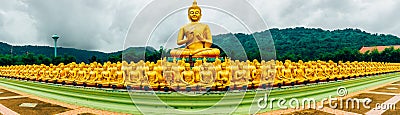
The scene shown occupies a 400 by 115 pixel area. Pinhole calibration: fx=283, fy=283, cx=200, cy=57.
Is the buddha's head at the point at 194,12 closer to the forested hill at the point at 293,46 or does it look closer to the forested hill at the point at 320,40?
the forested hill at the point at 293,46

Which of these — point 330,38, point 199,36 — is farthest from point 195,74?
point 330,38

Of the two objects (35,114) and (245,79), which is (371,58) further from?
(35,114)

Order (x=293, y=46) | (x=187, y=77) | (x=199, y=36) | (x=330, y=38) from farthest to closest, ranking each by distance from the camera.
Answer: (x=330, y=38), (x=293, y=46), (x=199, y=36), (x=187, y=77)

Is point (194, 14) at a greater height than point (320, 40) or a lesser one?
lesser

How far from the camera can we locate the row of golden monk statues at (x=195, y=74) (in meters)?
6.46

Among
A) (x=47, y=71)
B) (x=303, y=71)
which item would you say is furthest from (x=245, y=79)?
(x=47, y=71)

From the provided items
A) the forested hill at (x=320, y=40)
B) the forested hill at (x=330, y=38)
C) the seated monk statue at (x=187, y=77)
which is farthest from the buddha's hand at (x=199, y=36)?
the forested hill at (x=330, y=38)

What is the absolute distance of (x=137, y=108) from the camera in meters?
5.93

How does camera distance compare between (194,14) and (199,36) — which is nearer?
(199,36)

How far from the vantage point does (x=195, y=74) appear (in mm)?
6379

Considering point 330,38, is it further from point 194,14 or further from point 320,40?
point 194,14

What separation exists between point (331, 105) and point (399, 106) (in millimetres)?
1367

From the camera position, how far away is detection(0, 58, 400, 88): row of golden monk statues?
21.2ft

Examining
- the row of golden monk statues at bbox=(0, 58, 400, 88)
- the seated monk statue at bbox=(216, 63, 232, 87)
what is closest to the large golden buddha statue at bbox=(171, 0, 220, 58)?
the row of golden monk statues at bbox=(0, 58, 400, 88)
